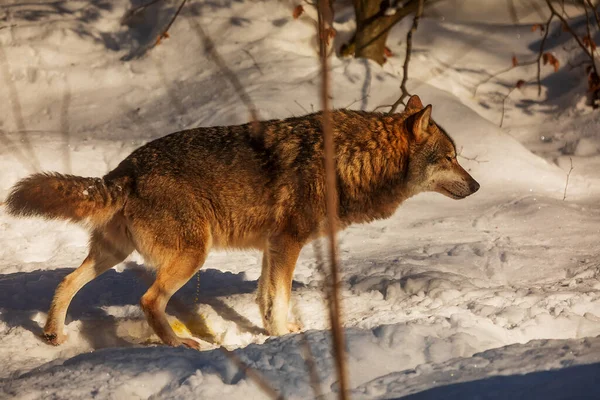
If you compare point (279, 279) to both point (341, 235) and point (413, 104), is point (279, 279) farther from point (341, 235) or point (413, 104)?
point (341, 235)

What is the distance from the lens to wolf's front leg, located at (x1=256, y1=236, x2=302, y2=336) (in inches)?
206

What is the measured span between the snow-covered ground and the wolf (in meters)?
0.46

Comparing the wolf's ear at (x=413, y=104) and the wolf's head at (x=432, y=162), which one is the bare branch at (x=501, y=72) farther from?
the wolf's head at (x=432, y=162)

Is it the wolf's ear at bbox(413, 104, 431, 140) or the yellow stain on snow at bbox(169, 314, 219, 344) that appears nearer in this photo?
the yellow stain on snow at bbox(169, 314, 219, 344)

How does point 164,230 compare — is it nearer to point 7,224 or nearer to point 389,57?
point 7,224

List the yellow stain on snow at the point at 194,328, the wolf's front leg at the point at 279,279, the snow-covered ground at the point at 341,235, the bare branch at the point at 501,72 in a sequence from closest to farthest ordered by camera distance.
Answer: the snow-covered ground at the point at 341,235, the wolf's front leg at the point at 279,279, the yellow stain on snow at the point at 194,328, the bare branch at the point at 501,72

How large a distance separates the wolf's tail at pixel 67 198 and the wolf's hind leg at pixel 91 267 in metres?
0.16

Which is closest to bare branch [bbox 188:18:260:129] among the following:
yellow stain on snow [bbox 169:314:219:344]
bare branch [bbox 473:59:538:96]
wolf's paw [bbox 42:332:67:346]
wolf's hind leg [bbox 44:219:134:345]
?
wolf's hind leg [bbox 44:219:134:345]

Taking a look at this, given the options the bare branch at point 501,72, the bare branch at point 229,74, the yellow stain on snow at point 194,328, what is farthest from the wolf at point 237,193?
the bare branch at point 501,72

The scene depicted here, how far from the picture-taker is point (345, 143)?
5.51 metres

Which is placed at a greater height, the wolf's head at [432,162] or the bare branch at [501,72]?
the wolf's head at [432,162]

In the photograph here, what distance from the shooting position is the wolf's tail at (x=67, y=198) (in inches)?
182

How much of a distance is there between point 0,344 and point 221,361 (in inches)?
68.6

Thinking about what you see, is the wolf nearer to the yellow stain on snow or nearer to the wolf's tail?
the wolf's tail
